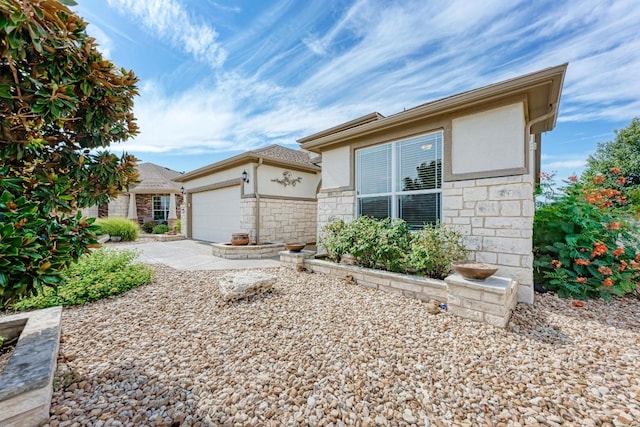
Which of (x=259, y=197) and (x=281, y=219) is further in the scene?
(x=281, y=219)

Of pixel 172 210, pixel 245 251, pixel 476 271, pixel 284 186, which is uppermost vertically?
pixel 284 186

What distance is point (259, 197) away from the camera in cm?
872

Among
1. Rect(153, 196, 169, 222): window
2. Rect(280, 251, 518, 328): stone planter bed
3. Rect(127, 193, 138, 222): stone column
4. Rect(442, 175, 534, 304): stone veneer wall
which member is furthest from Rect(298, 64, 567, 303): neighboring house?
Rect(127, 193, 138, 222): stone column

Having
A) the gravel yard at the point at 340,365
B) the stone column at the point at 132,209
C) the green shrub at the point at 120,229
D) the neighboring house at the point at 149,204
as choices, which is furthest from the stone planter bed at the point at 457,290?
the stone column at the point at 132,209

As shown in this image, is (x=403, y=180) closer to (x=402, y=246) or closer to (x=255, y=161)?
(x=402, y=246)

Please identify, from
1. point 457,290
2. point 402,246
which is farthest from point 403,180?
point 457,290

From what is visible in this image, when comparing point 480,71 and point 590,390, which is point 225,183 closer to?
point 480,71

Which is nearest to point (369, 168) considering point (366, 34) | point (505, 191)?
point (505, 191)

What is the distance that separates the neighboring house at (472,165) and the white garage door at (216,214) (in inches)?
216

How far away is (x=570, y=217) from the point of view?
453cm

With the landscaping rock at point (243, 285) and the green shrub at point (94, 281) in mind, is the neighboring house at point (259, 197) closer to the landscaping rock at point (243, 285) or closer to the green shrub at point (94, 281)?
the green shrub at point (94, 281)

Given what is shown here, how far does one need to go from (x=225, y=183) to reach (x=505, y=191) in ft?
29.8

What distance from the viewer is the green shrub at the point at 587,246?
13.3 ft

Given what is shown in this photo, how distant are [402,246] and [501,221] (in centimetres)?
166
